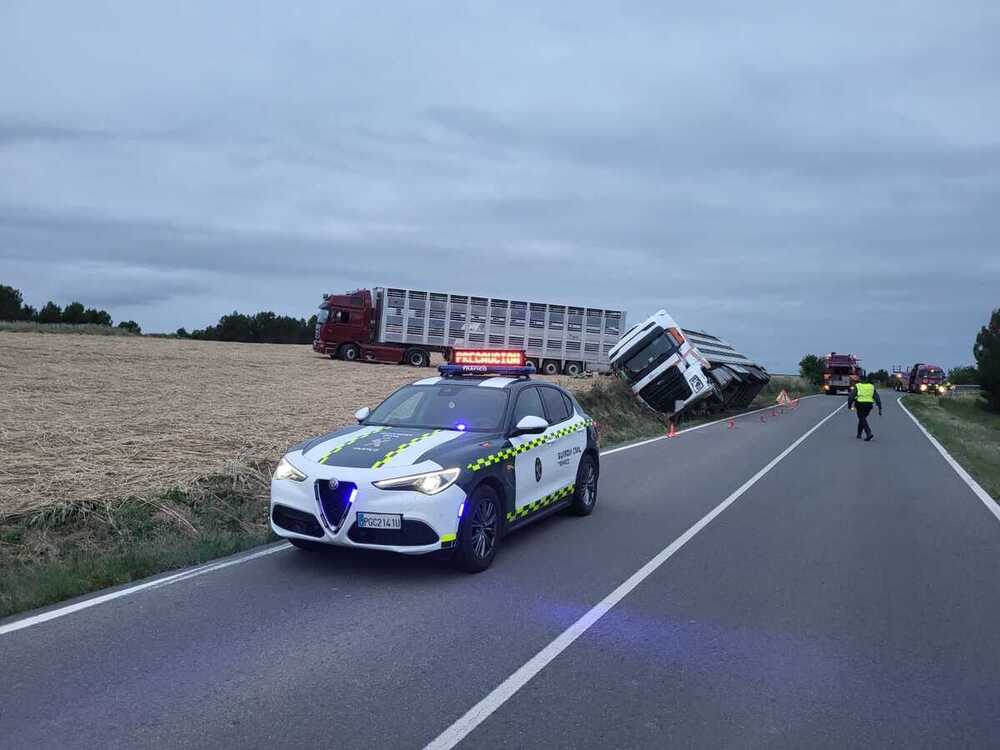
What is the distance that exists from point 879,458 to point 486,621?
13818mm

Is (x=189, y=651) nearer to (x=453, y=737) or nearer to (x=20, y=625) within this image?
(x=20, y=625)

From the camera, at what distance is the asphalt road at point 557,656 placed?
4.08 meters

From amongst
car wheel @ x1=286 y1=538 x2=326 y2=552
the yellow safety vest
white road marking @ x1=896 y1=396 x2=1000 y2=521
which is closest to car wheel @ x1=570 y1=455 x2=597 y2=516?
car wheel @ x1=286 y1=538 x2=326 y2=552

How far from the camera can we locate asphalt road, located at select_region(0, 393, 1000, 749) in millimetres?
4082

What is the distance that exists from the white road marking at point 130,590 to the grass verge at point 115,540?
217mm

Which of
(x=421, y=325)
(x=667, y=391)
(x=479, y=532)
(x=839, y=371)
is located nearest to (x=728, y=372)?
(x=667, y=391)

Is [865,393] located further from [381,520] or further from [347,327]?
[347,327]

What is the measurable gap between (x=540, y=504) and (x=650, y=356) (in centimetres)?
1813

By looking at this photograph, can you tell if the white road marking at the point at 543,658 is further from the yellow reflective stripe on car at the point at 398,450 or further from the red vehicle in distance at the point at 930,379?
the red vehicle in distance at the point at 930,379

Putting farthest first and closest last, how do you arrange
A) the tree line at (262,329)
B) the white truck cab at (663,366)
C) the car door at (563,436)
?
1. the tree line at (262,329)
2. the white truck cab at (663,366)
3. the car door at (563,436)

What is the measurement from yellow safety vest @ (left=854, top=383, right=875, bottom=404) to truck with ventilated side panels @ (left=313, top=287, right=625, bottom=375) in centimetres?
1817

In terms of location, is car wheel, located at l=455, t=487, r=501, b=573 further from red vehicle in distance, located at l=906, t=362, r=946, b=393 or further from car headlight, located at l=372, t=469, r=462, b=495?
red vehicle in distance, located at l=906, t=362, r=946, b=393

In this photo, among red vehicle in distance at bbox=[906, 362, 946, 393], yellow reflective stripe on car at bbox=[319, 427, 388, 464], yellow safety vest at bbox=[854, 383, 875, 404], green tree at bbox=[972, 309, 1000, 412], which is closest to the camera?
yellow reflective stripe on car at bbox=[319, 427, 388, 464]

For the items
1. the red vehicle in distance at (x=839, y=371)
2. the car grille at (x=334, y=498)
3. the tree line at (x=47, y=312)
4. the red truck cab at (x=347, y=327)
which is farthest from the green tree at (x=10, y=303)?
the car grille at (x=334, y=498)
